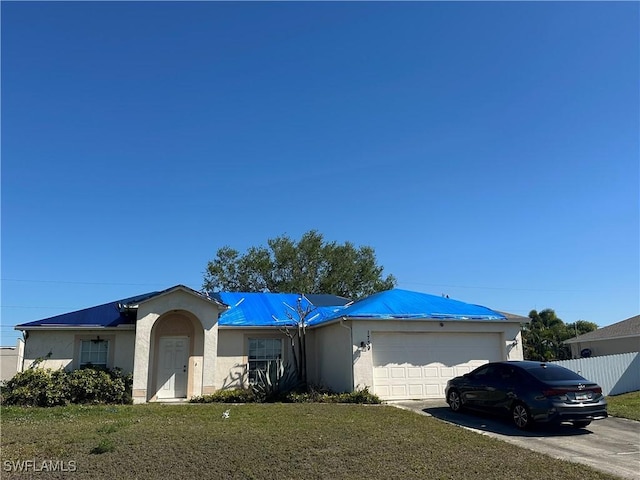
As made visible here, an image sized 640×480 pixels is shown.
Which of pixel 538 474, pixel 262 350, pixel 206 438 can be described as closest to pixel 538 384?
pixel 538 474

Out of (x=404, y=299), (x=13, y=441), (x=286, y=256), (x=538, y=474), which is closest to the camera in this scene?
(x=538, y=474)

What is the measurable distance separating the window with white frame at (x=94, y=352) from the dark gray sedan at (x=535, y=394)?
13813 mm

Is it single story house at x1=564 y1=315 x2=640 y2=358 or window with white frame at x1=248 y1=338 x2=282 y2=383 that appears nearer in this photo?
window with white frame at x1=248 y1=338 x2=282 y2=383

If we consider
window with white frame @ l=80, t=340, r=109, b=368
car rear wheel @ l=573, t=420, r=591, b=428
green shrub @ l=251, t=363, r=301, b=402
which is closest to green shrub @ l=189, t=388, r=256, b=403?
green shrub @ l=251, t=363, r=301, b=402

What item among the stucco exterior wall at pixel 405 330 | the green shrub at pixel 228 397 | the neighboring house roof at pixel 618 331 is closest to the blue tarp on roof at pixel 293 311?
the stucco exterior wall at pixel 405 330

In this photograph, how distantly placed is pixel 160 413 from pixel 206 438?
15.8 ft

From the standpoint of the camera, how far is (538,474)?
748 centimetres

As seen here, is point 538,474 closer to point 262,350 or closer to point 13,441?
point 13,441

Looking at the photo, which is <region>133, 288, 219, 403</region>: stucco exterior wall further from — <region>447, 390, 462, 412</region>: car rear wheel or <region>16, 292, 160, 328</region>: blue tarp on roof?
<region>447, 390, 462, 412</region>: car rear wheel

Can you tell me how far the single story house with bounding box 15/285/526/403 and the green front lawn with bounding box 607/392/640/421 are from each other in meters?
3.39

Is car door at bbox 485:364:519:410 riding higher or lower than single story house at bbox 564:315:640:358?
lower

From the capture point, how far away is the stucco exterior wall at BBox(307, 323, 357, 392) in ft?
55.9

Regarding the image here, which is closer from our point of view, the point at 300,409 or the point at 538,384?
the point at 538,384

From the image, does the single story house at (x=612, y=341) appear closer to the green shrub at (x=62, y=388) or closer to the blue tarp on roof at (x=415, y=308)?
the blue tarp on roof at (x=415, y=308)
